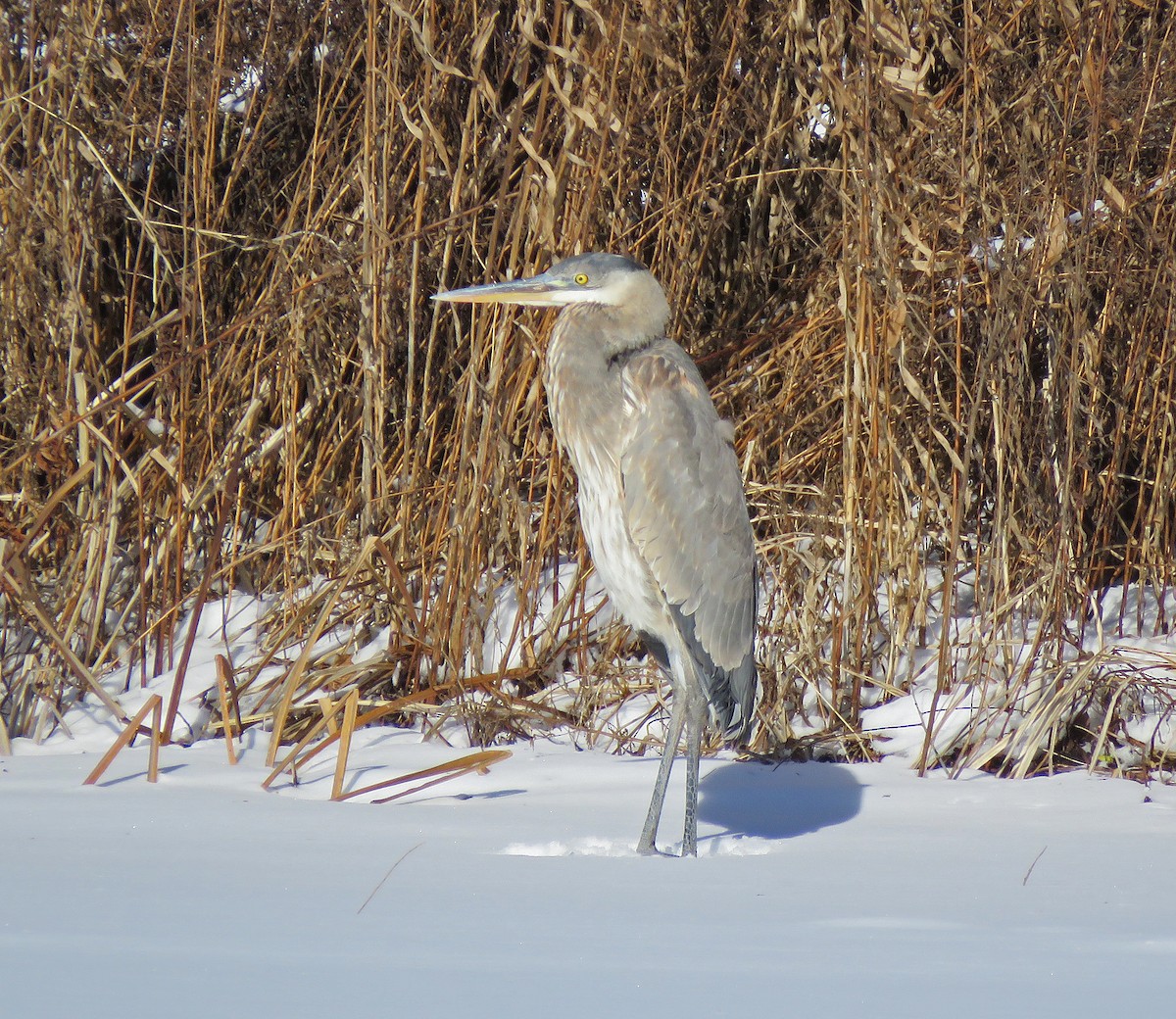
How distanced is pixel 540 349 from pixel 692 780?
1317mm

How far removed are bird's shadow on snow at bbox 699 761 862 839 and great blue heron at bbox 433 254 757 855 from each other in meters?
0.19

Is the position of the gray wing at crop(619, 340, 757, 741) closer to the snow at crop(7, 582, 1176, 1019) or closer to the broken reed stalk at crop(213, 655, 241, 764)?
the snow at crop(7, 582, 1176, 1019)

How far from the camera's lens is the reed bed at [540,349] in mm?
3439

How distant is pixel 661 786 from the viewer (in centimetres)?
287

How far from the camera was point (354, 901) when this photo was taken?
2152 mm

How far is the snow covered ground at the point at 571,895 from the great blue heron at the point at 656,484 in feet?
1.15

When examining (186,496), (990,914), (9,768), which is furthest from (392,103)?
(990,914)

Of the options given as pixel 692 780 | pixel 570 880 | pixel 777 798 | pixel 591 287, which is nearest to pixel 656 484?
pixel 591 287

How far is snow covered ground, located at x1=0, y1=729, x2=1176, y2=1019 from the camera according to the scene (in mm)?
1755

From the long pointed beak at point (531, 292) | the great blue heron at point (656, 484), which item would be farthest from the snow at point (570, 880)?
the long pointed beak at point (531, 292)

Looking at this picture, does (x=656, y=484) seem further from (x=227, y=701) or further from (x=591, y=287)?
(x=227, y=701)

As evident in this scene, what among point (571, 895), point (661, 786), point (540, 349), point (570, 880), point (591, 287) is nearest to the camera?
point (571, 895)

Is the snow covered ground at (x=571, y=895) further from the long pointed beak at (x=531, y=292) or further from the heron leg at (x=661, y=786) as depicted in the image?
the long pointed beak at (x=531, y=292)

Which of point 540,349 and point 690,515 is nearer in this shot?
point 690,515
